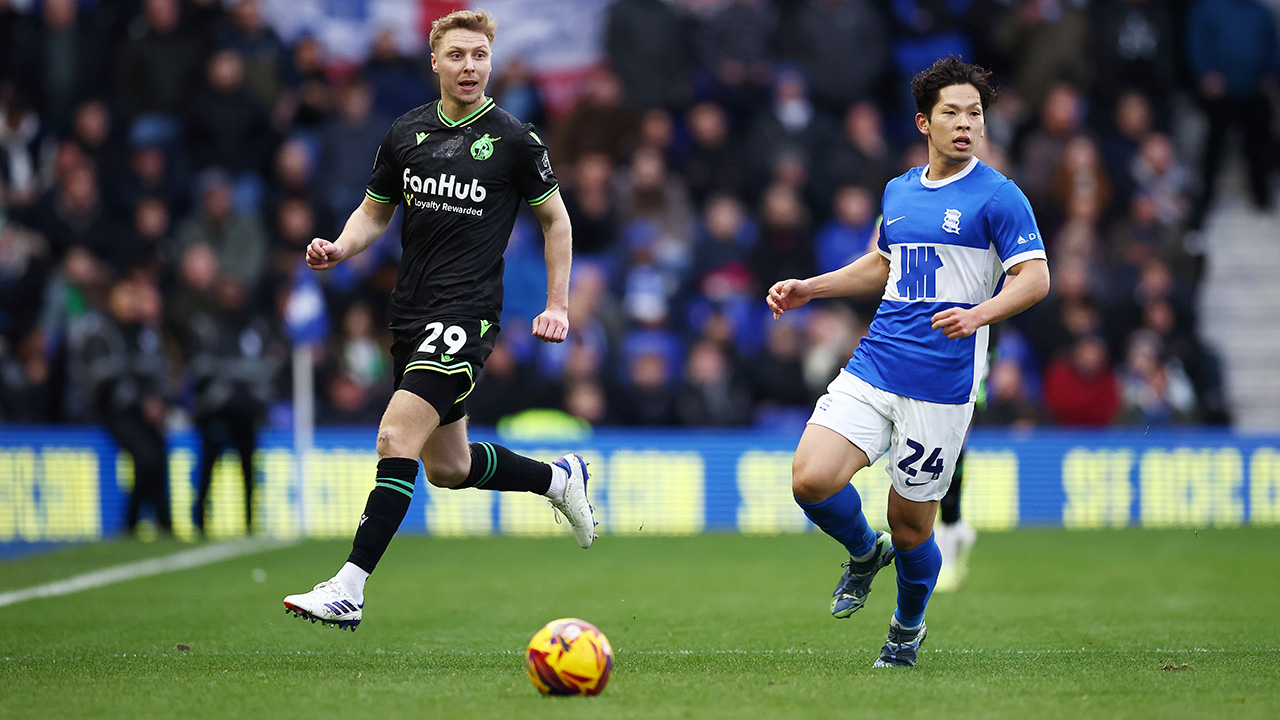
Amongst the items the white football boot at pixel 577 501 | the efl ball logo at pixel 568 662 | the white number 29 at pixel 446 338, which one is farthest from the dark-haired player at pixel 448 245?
the efl ball logo at pixel 568 662

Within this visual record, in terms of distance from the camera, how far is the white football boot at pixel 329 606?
6035mm

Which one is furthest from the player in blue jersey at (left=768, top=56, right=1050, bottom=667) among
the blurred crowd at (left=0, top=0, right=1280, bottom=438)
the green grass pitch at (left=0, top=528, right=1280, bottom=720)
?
the blurred crowd at (left=0, top=0, right=1280, bottom=438)

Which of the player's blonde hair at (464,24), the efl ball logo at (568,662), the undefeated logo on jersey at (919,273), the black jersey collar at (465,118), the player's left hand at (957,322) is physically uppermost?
the player's blonde hair at (464,24)

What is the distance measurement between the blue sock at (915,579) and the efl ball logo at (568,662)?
1.54 metres

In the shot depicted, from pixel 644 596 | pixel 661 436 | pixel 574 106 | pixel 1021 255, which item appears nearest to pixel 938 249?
pixel 1021 255

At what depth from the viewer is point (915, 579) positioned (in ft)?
21.4

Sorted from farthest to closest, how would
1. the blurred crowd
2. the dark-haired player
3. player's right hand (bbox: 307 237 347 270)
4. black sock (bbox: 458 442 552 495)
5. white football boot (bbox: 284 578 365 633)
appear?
the blurred crowd
black sock (bbox: 458 442 552 495)
player's right hand (bbox: 307 237 347 270)
the dark-haired player
white football boot (bbox: 284 578 365 633)

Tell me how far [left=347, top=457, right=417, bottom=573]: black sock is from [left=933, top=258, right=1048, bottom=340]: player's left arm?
237cm

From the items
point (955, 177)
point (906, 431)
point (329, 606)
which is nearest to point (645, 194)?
point (955, 177)

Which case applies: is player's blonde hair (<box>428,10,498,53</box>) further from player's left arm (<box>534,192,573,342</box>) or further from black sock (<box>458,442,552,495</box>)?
black sock (<box>458,442,552,495</box>)

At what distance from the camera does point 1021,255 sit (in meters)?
6.11

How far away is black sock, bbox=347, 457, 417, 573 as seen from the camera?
6449mm

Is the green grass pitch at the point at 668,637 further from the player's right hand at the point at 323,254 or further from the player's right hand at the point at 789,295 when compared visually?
the player's right hand at the point at 323,254

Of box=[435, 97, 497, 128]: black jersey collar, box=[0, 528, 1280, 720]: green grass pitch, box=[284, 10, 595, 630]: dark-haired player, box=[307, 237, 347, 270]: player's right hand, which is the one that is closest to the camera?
box=[0, 528, 1280, 720]: green grass pitch
